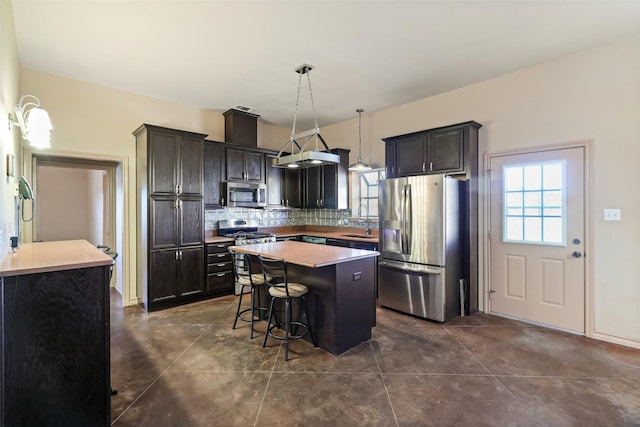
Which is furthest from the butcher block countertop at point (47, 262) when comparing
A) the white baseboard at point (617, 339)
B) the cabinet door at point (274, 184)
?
the white baseboard at point (617, 339)

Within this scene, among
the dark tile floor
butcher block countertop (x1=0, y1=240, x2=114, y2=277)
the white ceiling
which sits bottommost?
the dark tile floor

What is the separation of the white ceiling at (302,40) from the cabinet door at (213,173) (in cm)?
94

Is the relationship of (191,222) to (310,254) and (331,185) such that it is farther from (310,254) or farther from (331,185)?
(331,185)

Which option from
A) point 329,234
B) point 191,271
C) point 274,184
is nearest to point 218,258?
point 191,271

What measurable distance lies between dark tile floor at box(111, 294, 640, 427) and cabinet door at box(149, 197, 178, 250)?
1.09 m

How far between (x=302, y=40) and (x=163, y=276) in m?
3.36

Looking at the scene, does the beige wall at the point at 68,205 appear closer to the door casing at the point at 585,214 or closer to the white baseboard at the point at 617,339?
the door casing at the point at 585,214

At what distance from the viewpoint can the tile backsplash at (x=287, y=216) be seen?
514 centimetres

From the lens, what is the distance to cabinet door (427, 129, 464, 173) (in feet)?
12.5

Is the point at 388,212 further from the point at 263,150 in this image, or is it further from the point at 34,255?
the point at 34,255

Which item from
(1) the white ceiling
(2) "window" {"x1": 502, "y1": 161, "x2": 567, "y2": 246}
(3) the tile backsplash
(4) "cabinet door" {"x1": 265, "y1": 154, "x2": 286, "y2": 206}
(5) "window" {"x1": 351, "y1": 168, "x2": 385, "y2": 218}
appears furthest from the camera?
(4) "cabinet door" {"x1": 265, "y1": 154, "x2": 286, "y2": 206}

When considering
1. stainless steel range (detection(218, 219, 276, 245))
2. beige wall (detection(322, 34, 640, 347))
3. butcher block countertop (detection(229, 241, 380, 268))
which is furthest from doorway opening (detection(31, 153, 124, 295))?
beige wall (detection(322, 34, 640, 347))

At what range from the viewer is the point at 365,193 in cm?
556

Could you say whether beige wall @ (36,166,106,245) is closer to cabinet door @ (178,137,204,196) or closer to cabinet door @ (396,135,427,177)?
cabinet door @ (178,137,204,196)
